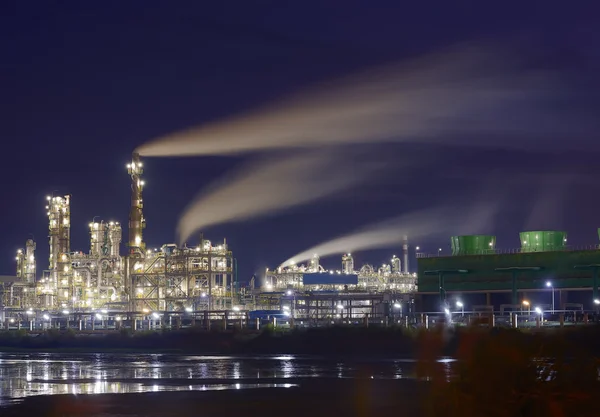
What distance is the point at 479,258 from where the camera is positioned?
279 ft

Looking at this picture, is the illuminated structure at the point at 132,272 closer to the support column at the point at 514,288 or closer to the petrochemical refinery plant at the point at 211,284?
the petrochemical refinery plant at the point at 211,284

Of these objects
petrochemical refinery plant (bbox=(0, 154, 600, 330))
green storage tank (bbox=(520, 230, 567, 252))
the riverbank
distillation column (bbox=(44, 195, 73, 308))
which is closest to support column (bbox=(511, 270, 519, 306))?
petrochemical refinery plant (bbox=(0, 154, 600, 330))

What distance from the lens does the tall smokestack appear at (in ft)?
313

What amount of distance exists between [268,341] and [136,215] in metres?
40.3

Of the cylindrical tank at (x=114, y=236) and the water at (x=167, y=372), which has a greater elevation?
the cylindrical tank at (x=114, y=236)

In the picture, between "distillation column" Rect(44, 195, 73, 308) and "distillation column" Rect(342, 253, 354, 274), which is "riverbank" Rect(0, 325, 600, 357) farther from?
"distillation column" Rect(342, 253, 354, 274)

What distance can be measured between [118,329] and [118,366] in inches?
1056

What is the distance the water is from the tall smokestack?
143 feet

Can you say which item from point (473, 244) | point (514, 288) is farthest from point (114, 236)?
point (514, 288)

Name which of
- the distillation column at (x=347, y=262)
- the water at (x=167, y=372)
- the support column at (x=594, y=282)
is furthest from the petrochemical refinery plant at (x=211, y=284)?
the distillation column at (x=347, y=262)

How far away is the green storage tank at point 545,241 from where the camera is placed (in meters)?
86.1

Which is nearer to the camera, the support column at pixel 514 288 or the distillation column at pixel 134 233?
the support column at pixel 514 288

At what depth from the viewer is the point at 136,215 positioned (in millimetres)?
95188

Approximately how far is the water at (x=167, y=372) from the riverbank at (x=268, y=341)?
4.42 meters
